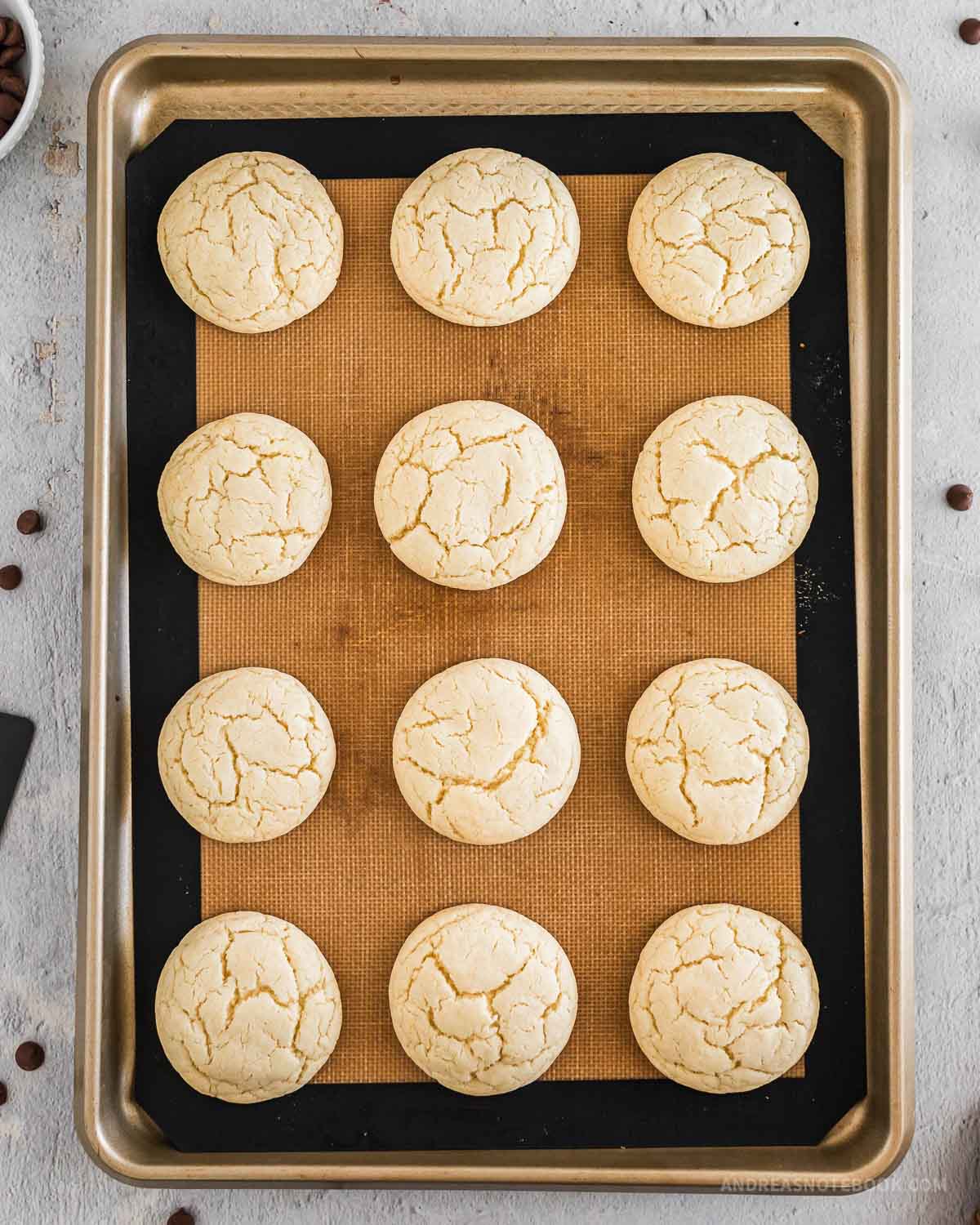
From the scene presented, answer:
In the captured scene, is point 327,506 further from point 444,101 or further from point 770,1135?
point 770,1135

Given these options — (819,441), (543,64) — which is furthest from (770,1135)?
(543,64)

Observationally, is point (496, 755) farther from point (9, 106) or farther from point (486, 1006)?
point (9, 106)

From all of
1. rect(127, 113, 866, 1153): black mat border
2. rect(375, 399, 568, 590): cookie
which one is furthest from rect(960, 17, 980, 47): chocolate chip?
rect(375, 399, 568, 590): cookie

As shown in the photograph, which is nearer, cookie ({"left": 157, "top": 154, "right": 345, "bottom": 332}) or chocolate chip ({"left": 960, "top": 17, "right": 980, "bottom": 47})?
cookie ({"left": 157, "top": 154, "right": 345, "bottom": 332})

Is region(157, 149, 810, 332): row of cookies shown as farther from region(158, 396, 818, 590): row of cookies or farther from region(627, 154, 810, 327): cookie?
region(158, 396, 818, 590): row of cookies

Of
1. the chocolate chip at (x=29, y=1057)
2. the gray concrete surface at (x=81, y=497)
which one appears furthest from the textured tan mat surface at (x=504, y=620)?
the chocolate chip at (x=29, y=1057)

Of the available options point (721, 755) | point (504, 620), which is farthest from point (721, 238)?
point (721, 755)
